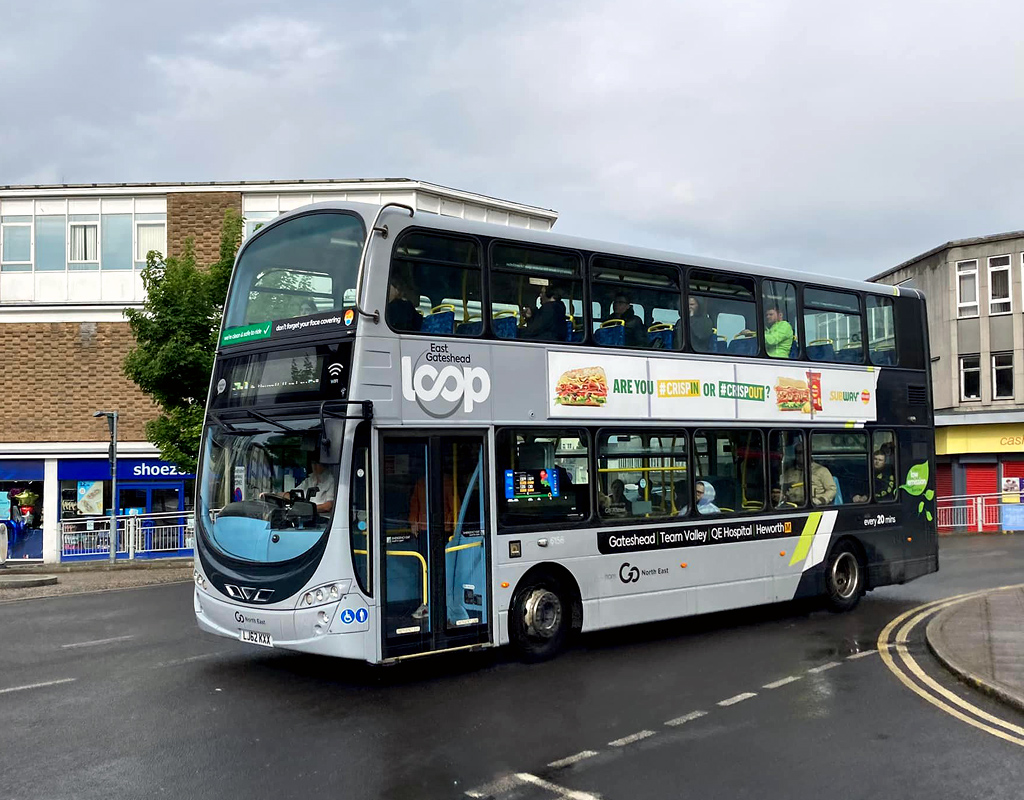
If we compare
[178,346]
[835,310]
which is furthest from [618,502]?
[178,346]

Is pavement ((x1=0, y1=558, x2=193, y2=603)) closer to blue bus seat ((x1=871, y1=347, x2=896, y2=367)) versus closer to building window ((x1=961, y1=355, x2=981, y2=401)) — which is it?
blue bus seat ((x1=871, y1=347, x2=896, y2=367))

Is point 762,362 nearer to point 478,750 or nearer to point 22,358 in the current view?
point 478,750

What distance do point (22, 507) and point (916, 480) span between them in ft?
83.3

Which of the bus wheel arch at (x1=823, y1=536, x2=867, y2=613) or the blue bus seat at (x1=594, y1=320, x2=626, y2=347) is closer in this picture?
the blue bus seat at (x1=594, y1=320, x2=626, y2=347)

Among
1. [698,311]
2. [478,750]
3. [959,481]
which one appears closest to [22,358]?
[698,311]

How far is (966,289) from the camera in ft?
130

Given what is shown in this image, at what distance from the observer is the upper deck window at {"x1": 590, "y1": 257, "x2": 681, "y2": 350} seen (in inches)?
452

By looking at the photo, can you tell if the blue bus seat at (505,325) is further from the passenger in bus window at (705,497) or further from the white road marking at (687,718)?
the white road marking at (687,718)

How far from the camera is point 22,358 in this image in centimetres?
3180

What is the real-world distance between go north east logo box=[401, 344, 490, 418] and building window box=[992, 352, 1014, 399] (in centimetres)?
3415

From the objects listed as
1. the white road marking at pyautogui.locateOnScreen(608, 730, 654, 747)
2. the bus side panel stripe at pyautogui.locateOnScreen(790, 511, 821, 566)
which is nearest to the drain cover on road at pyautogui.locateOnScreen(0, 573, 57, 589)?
the bus side panel stripe at pyautogui.locateOnScreen(790, 511, 821, 566)

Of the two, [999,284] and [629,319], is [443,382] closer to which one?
[629,319]

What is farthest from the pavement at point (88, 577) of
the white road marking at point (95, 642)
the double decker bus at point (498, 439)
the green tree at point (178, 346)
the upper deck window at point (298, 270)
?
the double decker bus at point (498, 439)

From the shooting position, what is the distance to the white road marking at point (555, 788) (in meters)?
6.41
